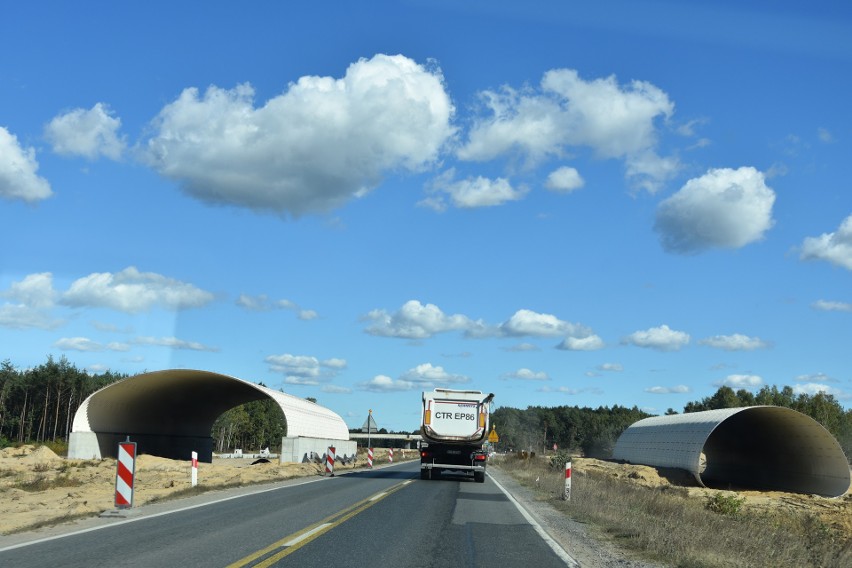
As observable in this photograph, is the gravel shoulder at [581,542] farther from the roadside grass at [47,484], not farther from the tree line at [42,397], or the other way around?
the tree line at [42,397]

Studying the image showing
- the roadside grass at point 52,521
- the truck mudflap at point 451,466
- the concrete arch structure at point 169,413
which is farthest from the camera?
the concrete arch structure at point 169,413

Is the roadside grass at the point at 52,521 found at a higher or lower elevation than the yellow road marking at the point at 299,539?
lower

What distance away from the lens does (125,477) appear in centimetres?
1656

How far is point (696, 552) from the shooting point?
12055 millimetres

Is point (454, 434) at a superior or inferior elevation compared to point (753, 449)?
superior

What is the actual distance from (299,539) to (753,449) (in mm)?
49582

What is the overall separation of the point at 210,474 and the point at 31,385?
73.5m

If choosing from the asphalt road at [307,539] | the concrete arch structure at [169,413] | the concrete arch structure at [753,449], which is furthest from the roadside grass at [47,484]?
the concrete arch structure at [753,449]

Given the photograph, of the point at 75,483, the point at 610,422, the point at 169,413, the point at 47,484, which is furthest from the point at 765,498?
the point at 610,422

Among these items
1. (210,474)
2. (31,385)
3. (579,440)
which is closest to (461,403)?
(210,474)

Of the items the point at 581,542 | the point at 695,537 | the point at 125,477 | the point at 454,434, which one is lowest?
the point at 581,542

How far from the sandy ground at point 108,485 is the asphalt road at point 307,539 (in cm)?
258

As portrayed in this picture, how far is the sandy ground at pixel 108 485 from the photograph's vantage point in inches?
697

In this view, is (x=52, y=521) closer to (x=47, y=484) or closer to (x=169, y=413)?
(x=47, y=484)
